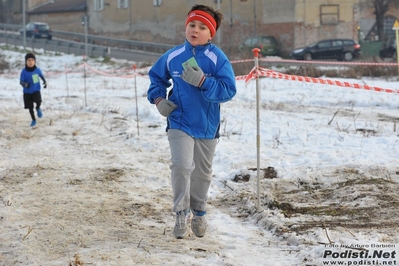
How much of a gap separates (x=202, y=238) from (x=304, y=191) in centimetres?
195

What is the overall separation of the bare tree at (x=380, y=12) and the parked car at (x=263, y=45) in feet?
29.2

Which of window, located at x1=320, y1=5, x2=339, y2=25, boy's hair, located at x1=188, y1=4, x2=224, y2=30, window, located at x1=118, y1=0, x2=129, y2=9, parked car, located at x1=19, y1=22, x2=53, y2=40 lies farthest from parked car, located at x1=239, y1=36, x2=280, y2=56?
boy's hair, located at x1=188, y1=4, x2=224, y2=30

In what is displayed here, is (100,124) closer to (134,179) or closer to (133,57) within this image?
(134,179)

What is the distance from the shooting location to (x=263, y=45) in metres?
40.2

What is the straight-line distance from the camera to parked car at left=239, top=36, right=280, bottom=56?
39.1 meters

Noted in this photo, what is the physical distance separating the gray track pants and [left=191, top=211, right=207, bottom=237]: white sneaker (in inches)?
2.3

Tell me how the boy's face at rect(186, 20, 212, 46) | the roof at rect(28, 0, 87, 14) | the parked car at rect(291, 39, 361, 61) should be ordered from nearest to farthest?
the boy's face at rect(186, 20, 212, 46), the parked car at rect(291, 39, 361, 61), the roof at rect(28, 0, 87, 14)

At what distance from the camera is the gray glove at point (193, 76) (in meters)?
4.84

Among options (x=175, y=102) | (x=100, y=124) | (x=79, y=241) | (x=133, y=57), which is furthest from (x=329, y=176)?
(x=133, y=57)

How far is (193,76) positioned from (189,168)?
75 centimetres

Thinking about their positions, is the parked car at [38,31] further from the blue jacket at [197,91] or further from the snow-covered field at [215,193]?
the blue jacket at [197,91]

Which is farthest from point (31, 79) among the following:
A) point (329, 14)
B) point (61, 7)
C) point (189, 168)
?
point (61, 7)

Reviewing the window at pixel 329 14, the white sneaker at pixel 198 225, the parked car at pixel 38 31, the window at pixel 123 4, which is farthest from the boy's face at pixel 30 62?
the window at pixel 123 4

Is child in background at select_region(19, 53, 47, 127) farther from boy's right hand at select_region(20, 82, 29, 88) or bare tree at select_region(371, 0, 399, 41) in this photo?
bare tree at select_region(371, 0, 399, 41)
